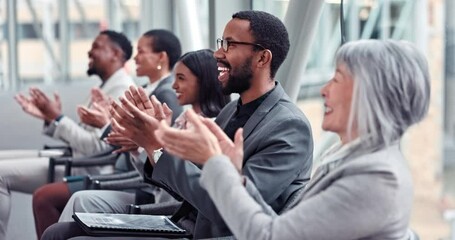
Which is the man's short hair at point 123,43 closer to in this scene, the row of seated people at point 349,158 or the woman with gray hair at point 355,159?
the row of seated people at point 349,158

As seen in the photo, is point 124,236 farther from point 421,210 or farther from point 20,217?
point 20,217

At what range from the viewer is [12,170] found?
5.08 metres

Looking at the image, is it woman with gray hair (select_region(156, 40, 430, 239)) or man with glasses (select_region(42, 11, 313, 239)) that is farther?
man with glasses (select_region(42, 11, 313, 239))

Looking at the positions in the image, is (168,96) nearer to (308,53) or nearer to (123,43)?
(308,53)

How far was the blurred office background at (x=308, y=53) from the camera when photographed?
3514 millimetres

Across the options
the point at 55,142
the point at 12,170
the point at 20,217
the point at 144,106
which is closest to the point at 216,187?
the point at 144,106

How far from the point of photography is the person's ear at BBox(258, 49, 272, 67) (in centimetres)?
315

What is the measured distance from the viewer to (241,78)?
3162 mm

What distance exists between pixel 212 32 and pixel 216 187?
3.27 m

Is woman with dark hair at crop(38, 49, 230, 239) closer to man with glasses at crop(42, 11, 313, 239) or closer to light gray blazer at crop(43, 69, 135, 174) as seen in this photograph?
man with glasses at crop(42, 11, 313, 239)

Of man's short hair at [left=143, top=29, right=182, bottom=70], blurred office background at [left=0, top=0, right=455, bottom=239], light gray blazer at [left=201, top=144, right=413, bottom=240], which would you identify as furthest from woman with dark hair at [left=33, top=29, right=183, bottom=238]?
light gray blazer at [left=201, top=144, right=413, bottom=240]

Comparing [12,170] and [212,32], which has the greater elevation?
[212,32]

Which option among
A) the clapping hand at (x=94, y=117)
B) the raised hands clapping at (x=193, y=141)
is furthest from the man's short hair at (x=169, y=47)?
the raised hands clapping at (x=193, y=141)

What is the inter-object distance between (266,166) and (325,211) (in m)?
0.67
